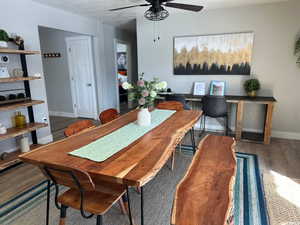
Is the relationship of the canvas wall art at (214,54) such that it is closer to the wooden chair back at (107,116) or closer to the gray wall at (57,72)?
the wooden chair back at (107,116)

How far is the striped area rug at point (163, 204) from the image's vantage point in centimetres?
184

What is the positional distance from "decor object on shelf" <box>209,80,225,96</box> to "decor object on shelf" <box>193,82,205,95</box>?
165 millimetres

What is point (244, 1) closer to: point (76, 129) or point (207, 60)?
point (207, 60)

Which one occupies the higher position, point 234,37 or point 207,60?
point 234,37

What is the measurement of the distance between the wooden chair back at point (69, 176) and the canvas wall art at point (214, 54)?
3503 mm

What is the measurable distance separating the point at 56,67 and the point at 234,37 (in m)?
4.58

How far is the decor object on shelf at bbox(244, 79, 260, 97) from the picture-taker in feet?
12.1

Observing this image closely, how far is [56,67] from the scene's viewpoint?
18.3 feet

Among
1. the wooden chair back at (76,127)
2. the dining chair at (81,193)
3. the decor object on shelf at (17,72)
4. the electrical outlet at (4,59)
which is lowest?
the dining chair at (81,193)

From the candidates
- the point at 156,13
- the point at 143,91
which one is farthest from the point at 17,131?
the point at 156,13

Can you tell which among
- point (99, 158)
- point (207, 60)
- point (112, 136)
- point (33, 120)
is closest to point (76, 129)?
point (112, 136)

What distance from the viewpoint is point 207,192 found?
134cm

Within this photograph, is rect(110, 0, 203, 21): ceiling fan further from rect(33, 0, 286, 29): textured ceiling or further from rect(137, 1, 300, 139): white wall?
rect(137, 1, 300, 139): white wall

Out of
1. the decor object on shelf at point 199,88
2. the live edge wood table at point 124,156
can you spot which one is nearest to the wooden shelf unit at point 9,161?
the live edge wood table at point 124,156
